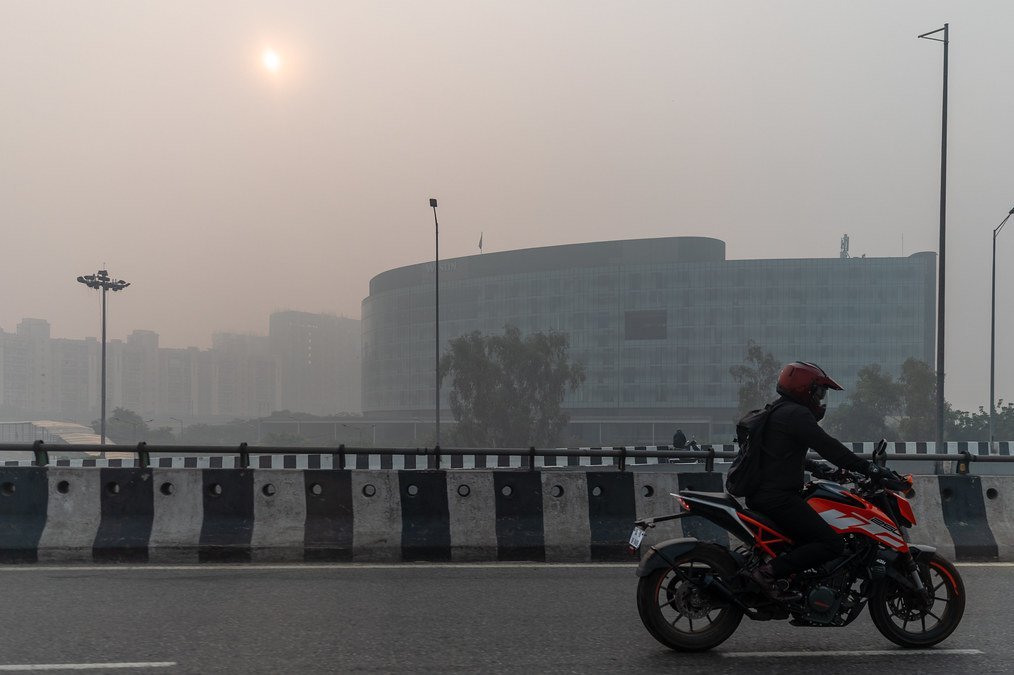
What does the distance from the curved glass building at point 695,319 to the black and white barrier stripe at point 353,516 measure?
10130 cm

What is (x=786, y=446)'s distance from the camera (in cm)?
520

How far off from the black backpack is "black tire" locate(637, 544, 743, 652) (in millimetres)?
392

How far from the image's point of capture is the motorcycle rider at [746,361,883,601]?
507 centimetres

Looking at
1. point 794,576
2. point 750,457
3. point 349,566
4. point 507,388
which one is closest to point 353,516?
point 349,566

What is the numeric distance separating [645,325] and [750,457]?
4517 inches

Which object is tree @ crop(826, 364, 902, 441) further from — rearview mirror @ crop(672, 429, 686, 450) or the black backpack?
the black backpack

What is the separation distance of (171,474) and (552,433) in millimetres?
77953

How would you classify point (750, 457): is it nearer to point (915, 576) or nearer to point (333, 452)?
point (915, 576)

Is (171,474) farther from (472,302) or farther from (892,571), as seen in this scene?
(472,302)

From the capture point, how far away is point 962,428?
9100 cm

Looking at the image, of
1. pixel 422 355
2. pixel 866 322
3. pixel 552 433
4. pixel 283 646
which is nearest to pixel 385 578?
pixel 283 646

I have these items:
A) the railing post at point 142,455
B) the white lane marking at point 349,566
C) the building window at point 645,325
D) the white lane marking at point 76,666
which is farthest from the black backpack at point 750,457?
the building window at point 645,325

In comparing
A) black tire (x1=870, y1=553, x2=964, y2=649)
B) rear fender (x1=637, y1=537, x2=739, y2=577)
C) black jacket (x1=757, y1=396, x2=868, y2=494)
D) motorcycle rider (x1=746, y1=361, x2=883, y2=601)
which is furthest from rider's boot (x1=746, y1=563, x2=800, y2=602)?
black tire (x1=870, y1=553, x2=964, y2=649)

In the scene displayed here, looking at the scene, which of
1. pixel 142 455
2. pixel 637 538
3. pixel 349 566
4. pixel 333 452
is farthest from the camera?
pixel 142 455
